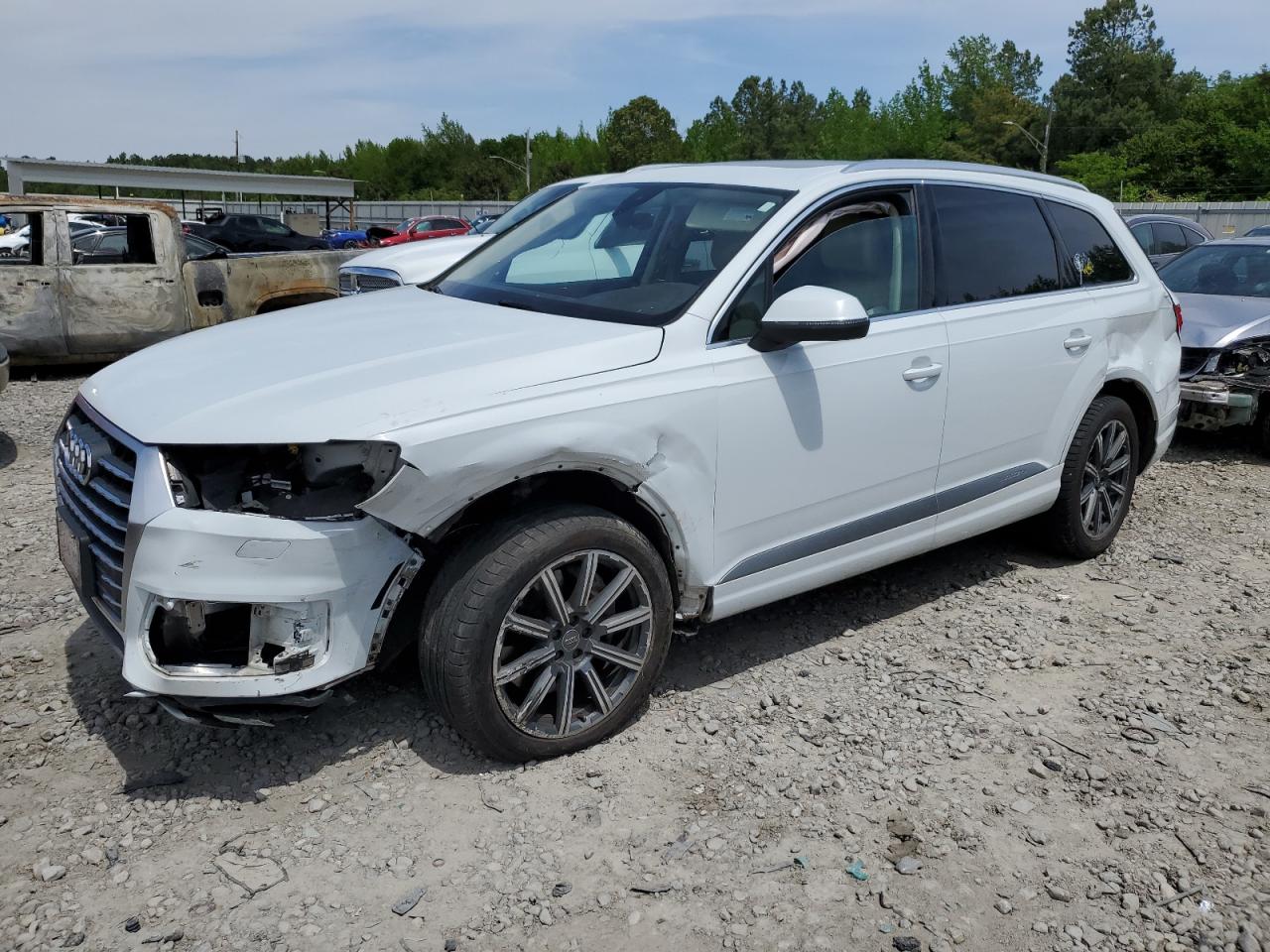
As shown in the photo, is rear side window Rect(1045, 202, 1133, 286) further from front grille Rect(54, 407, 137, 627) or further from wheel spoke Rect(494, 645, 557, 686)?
front grille Rect(54, 407, 137, 627)

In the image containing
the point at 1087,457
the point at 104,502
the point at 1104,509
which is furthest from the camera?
the point at 1104,509

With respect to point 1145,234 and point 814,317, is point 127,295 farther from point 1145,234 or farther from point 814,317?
point 1145,234

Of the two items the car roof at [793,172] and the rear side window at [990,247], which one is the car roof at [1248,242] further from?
the car roof at [793,172]

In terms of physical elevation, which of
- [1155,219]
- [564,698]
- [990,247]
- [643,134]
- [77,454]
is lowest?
[564,698]

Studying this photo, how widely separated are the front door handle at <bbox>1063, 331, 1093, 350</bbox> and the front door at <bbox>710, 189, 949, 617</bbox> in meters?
0.93

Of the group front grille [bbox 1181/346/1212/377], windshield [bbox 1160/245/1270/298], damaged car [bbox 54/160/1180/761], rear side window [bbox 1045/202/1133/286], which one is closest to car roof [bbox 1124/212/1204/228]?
windshield [bbox 1160/245/1270/298]

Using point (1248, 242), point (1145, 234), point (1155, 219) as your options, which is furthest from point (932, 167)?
point (1155, 219)

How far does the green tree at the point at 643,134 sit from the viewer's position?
79438 millimetres

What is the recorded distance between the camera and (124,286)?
405 inches

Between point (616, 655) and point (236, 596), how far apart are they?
1.22m

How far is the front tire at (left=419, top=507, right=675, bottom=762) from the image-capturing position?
123 inches

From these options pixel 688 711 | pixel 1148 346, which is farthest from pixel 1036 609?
pixel 688 711

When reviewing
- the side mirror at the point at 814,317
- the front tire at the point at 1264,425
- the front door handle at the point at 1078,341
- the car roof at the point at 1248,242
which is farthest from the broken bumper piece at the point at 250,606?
the car roof at the point at 1248,242

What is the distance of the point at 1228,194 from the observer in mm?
58031
